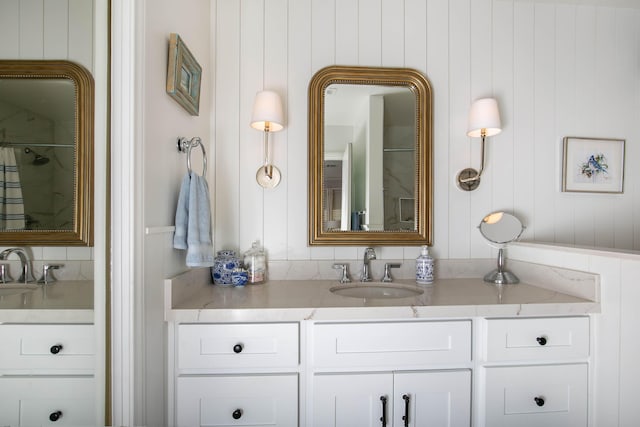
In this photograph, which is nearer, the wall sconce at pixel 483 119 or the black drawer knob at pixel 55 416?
the black drawer knob at pixel 55 416

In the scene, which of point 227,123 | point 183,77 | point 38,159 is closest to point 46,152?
point 38,159

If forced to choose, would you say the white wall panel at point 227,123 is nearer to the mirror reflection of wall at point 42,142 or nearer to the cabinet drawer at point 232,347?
the cabinet drawer at point 232,347

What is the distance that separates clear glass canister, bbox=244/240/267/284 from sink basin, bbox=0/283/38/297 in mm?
968

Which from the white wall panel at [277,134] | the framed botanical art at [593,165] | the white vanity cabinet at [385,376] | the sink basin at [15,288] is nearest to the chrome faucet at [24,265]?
the sink basin at [15,288]

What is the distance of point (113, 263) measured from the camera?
1.04 meters

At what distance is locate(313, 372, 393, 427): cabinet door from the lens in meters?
1.27

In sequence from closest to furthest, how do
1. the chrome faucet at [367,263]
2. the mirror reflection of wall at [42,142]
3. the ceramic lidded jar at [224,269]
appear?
the mirror reflection of wall at [42,142]
the ceramic lidded jar at [224,269]
the chrome faucet at [367,263]

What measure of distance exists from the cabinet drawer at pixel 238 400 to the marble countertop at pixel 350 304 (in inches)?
8.8

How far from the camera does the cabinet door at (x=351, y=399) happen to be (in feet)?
4.17

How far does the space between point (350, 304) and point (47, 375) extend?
0.92m

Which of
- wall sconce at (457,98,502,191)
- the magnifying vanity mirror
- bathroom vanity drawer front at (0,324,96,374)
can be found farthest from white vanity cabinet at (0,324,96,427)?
wall sconce at (457,98,502,191)

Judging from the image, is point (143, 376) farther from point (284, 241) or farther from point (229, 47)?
point (229, 47)

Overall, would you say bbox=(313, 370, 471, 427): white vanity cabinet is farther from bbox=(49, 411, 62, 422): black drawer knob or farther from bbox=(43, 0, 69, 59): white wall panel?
bbox=(43, 0, 69, 59): white wall panel

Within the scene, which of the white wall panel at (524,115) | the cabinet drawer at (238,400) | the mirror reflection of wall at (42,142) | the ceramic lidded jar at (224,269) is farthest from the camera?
the white wall panel at (524,115)
